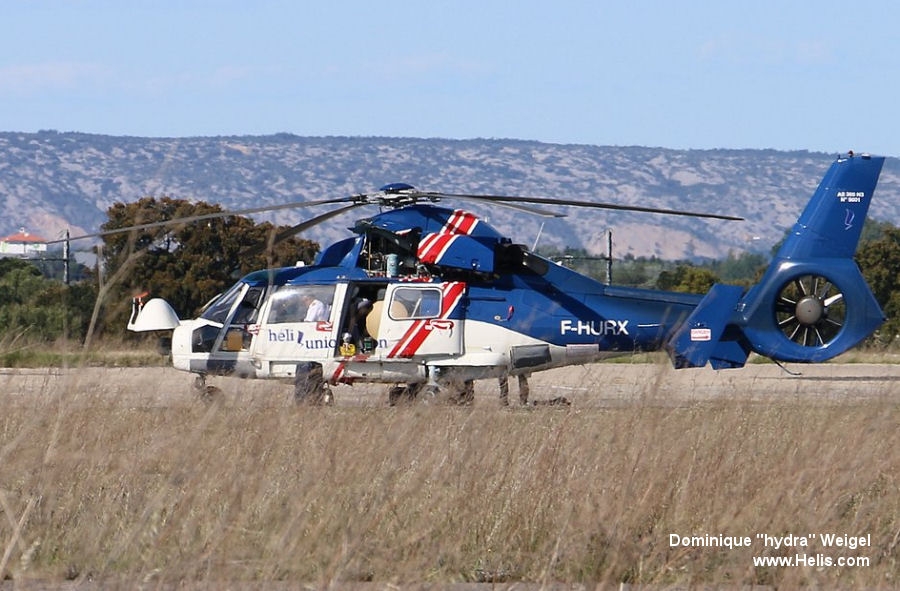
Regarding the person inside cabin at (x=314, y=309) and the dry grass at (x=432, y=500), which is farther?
the person inside cabin at (x=314, y=309)

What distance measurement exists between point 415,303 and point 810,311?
495 cm

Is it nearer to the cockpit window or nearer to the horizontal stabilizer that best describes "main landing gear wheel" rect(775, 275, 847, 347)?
the horizontal stabilizer

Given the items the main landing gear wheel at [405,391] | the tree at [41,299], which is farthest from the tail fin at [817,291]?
the tree at [41,299]

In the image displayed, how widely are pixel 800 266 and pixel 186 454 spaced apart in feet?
41.7

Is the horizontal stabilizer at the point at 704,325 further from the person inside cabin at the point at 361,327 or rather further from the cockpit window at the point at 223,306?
the cockpit window at the point at 223,306

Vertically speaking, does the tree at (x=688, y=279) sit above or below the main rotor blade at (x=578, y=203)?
below

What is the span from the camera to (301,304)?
16781 millimetres

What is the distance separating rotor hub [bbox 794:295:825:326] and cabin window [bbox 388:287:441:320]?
4.58m

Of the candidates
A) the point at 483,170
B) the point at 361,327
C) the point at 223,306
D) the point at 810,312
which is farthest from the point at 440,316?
the point at 483,170

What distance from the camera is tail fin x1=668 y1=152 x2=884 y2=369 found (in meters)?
17.2

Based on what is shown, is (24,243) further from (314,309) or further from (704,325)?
(704,325)

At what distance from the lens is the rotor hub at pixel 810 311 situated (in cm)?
1730

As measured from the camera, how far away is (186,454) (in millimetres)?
6215

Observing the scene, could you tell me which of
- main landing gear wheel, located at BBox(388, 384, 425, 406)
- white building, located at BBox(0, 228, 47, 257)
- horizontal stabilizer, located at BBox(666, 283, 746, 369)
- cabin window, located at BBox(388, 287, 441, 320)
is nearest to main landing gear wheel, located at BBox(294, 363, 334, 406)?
main landing gear wheel, located at BBox(388, 384, 425, 406)
